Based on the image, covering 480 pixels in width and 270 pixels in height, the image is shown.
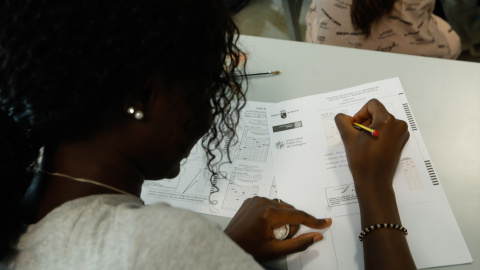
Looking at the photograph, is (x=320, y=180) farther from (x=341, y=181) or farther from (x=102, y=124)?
(x=102, y=124)

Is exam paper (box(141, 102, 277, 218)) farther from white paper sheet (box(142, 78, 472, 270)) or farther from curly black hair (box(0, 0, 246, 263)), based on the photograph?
curly black hair (box(0, 0, 246, 263))

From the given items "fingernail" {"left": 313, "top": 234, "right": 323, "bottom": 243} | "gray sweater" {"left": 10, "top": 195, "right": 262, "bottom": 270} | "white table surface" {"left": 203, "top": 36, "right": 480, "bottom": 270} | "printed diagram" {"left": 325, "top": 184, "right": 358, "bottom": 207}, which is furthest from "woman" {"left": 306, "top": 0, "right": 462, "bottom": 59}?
"gray sweater" {"left": 10, "top": 195, "right": 262, "bottom": 270}

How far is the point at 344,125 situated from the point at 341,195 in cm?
14

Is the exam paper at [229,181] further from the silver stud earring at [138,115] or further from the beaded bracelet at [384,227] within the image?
the silver stud earring at [138,115]

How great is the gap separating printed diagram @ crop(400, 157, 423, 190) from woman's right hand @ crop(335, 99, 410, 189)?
18mm

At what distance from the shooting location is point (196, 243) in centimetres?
42

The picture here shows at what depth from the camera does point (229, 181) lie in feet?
2.42

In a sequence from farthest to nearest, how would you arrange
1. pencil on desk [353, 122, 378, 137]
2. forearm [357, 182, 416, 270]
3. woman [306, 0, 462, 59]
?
woman [306, 0, 462, 59] < pencil on desk [353, 122, 378, 137] < forearm [357, 182, 416, 270]

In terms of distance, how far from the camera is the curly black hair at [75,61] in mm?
385

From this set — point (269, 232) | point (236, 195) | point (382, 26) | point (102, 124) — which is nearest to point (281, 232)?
point (269, 232)

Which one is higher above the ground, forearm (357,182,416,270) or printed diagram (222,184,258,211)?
printed diagram (222,184,258,211)

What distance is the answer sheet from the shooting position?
1.93 ft

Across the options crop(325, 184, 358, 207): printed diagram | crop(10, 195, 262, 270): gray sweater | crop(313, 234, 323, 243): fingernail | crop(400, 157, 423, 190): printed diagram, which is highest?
crop(400, 157, 423, 190): printed diagram

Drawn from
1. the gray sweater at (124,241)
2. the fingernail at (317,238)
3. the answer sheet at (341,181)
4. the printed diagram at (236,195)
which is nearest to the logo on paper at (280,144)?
the answer sheet at (341,181)
